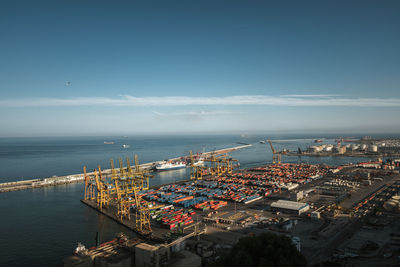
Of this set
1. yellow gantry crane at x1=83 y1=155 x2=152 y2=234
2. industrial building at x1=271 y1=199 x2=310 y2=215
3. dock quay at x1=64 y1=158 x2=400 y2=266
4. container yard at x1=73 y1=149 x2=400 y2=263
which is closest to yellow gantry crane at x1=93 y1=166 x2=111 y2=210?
yellow gantry crane at x1=83 y1=155 x2=152 y2=234

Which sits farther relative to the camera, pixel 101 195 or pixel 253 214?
pixel 101 195

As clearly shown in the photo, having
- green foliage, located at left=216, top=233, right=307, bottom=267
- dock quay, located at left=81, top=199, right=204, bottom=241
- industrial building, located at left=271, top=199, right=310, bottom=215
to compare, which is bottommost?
dock quay, located at left=81, top=199, right=204, bottom=241

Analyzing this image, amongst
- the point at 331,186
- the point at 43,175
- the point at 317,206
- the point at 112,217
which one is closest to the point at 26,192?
the point at 43,175

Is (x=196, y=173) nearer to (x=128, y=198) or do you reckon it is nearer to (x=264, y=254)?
(x=128, y=198)

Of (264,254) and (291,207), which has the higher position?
(264,254)

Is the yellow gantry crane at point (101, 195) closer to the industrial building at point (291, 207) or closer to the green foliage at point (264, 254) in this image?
the industrial building at point (291, 207)

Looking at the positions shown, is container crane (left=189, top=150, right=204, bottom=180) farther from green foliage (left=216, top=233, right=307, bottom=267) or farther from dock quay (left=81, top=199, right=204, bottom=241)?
green foliage (left=216, top=233, right=307, bottom=267)

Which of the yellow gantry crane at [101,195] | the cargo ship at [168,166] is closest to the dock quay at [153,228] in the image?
the yellow gantry crane at [101,195]

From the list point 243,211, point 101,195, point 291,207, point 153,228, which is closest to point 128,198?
point 101,195
